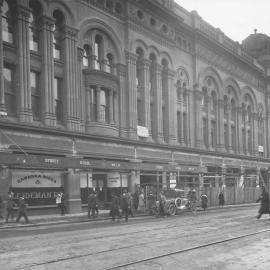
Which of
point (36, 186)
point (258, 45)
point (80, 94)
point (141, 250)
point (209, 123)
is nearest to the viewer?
point (141, 250)

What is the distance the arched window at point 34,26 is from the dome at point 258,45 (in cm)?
4225

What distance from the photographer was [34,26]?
31.5m

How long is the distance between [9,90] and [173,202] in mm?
11996

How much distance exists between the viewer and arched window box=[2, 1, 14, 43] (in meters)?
29.6

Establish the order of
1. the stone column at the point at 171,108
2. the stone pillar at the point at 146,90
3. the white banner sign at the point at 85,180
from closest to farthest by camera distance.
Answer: the white banner sign at the point at 85,180 → the stone pillar at the point at 146,90 → the stone column at the point at 171,108

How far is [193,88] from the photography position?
1898 inches

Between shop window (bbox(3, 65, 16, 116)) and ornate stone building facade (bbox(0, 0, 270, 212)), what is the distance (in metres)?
0.06

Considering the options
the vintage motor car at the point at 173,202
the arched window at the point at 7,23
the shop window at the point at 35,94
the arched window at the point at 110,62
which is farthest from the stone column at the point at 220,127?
the arched window at the point at 7,23

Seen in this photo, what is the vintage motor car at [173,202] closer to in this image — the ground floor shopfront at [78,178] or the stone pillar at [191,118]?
the ground floor shopfront at [78,178]

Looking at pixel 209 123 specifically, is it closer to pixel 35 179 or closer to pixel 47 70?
pixel 47 70

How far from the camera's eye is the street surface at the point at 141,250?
458 inches

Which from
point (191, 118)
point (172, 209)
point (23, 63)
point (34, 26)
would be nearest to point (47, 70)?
point (23, 63)

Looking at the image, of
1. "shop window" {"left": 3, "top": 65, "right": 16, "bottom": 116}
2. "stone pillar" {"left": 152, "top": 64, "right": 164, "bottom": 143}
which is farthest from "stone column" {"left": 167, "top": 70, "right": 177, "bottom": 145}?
"shop window" {"left": 3, "top": 65, "right": 16, "bottom": 116}

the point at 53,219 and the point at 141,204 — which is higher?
the point at 141,204
